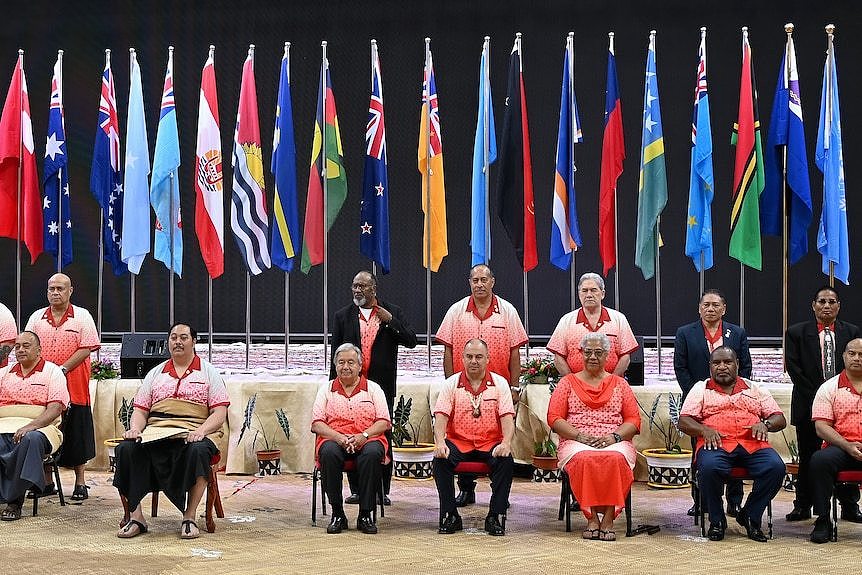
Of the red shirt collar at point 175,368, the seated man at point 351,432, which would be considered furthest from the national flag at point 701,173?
the red shirt collar at point 175,368

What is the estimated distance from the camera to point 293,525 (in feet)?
20.9

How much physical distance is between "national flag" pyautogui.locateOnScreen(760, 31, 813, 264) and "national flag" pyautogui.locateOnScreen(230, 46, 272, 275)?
12.6 ft

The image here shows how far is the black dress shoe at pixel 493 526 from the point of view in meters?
6.09

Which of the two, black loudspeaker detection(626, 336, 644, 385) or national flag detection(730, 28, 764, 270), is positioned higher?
national flag detection(730, 28, 764, 270)

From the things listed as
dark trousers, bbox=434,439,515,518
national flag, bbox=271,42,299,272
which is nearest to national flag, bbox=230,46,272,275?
national flag, bbox=271,42,299,272

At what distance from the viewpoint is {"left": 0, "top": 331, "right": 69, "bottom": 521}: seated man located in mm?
6441

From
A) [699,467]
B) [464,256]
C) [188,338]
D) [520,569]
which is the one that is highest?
[464,256]

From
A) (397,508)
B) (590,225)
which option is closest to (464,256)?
(590,225)

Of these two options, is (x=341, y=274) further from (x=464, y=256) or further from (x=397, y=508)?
(x=397, y=508)

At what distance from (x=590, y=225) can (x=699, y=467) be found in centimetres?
605

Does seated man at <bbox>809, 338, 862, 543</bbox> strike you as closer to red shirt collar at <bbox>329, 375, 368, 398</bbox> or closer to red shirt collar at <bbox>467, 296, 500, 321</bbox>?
A: red shirt collar at <bbox>467, 296, 500, 321</bbox>

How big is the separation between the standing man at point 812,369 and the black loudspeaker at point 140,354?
4.52 meters

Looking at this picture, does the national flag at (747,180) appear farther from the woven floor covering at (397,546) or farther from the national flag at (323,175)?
the national flag at (323,175)

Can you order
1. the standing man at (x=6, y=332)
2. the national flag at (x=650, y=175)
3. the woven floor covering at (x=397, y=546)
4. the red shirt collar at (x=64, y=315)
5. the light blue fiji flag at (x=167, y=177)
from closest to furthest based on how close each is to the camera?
1. the woven floor covering at (x=397, y=546)
2. the red shirt collar at (x=64, y=315)
3. the standing man at (x=6, y=332)
4. the national flag at (x=650, y=175)
5. the light blue fiji flag at (x=167, y=177)
